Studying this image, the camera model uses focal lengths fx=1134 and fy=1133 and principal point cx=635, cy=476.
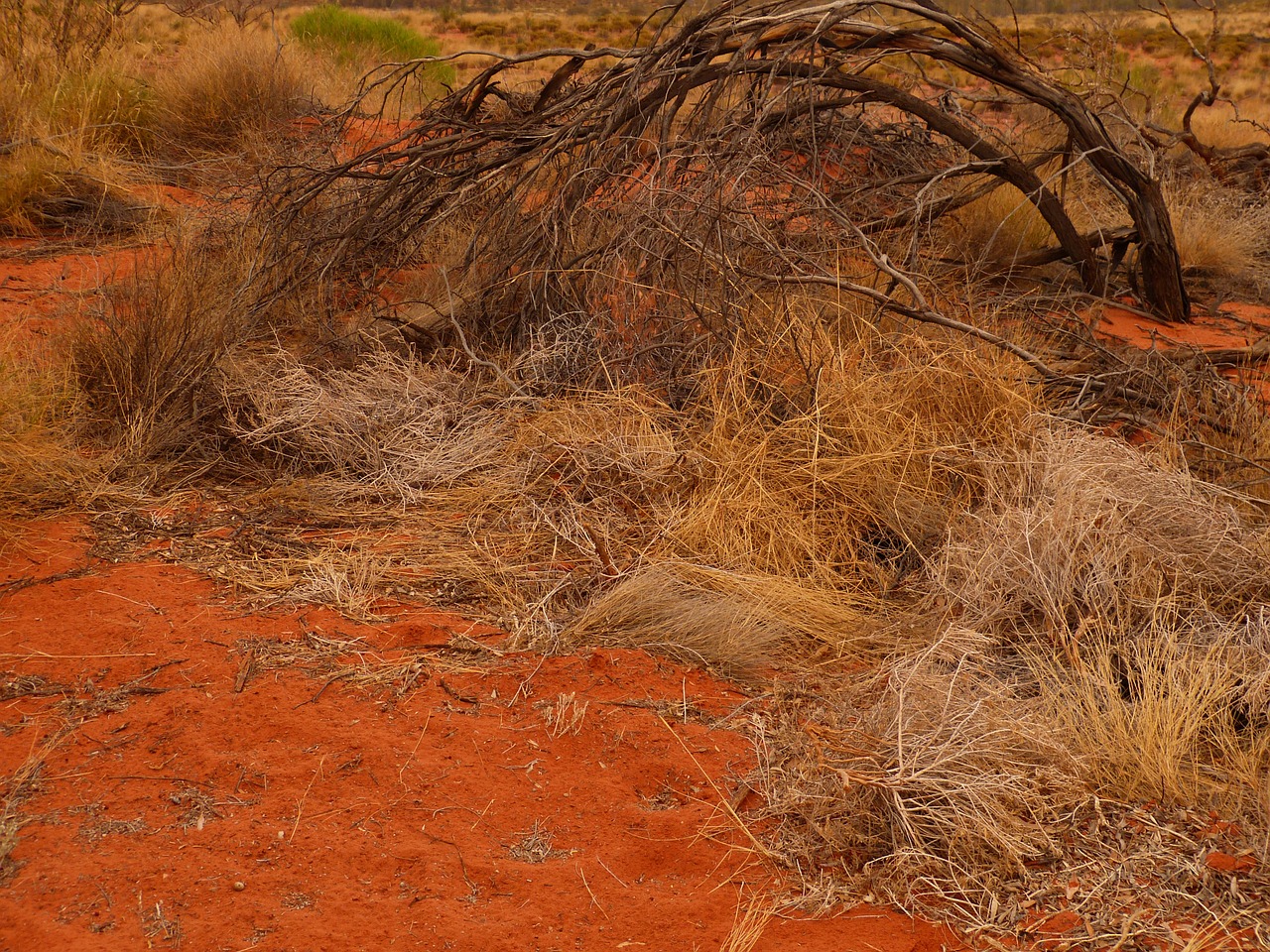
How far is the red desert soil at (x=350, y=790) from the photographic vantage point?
2.29 m

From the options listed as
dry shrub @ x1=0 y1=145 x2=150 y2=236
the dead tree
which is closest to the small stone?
the dead tree

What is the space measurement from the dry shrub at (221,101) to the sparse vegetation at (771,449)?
4.30ft

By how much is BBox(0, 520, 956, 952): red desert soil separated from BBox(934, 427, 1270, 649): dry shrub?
2.90 ft

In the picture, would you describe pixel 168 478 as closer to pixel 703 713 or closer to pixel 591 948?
pixel 703 713

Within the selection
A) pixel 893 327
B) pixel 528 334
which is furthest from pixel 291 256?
pixel 893 327

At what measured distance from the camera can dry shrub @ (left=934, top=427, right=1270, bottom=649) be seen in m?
3.27

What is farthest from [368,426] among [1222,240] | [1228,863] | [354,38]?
[354,38]

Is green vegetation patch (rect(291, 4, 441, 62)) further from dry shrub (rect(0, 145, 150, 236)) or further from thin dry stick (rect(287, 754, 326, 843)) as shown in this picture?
thin dry stick (rect(287, 754, 326, 843))

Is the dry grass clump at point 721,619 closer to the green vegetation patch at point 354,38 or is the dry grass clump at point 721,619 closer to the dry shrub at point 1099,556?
the dry shrub at point 1099,556

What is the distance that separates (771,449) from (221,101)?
6.07 m

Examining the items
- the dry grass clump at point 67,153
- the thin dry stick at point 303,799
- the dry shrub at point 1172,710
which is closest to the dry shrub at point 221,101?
the dry grass clump at point 67,153

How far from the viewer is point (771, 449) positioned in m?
4.09

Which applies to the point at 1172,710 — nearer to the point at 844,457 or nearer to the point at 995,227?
the point at 844,457

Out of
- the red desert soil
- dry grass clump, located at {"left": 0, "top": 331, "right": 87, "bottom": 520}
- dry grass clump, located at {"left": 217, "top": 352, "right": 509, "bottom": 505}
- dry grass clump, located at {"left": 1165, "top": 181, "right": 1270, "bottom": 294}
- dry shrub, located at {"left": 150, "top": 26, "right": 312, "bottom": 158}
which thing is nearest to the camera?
the red desert soil
